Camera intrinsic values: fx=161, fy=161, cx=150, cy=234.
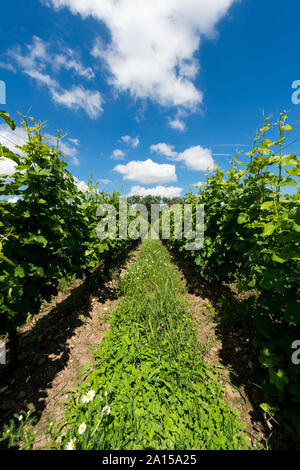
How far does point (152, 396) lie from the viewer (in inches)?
81.7

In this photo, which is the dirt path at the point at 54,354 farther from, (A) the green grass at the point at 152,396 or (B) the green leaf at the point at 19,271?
(B) the green leaf at the point at 19,271

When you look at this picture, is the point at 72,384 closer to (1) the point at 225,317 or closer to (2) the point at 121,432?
(2) the point at 121,432

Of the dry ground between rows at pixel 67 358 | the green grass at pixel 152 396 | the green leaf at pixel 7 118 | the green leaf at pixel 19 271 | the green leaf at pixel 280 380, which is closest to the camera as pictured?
the green leaf at pixel 7 118

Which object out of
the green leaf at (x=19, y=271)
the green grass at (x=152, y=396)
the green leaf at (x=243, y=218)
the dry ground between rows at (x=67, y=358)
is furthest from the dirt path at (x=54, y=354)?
the green leaf at (x=243, y=218)

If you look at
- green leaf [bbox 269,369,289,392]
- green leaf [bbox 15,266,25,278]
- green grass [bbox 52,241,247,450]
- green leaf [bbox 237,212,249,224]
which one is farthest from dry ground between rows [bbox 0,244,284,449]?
green leaf [bbox 237,212,249,224]

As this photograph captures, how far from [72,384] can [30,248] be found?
2.06 m

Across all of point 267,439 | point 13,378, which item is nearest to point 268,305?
point 267,439

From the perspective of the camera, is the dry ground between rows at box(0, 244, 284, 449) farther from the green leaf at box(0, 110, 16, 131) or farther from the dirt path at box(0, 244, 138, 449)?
the green leaf at box(0, 110, 16, 131)

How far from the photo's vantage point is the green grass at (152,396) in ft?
5.52

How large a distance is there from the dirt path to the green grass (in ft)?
0.85

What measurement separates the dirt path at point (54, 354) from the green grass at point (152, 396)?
26cm

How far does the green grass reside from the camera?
5.52ft

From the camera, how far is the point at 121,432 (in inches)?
66.8

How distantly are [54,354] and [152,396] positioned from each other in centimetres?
182
